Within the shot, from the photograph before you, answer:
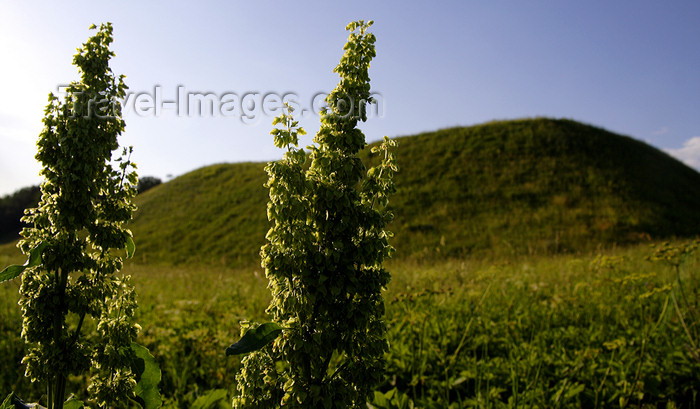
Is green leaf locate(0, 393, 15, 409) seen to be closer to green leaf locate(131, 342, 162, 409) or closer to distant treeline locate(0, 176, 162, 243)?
green leaf locate(131, 342, 162, 409)

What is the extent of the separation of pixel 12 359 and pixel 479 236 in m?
25.6

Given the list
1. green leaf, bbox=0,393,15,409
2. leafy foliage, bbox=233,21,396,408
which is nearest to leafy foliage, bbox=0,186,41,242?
green leaf, bbox=0,393,15,409

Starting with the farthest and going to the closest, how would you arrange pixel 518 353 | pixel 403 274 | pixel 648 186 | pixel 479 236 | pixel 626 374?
pixel 648 186 → pixel 479 236 → pixel 403 274 → pixel 518 353 → pixel 626 374

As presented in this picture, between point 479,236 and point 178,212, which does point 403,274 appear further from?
point 178,212

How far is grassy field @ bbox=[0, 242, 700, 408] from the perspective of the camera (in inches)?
161

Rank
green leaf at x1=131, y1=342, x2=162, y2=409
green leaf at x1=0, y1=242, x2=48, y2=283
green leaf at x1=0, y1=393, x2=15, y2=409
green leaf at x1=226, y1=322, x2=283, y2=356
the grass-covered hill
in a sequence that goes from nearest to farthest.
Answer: green leaf at x1=226, y1=322, x2=283, y2=356, green leaf at x1=0, y1=242, x2=48, y2=283, green leaf at x1=0, y1=393, x2=15, y2=409, green leaf at x1=131, y1=342, x2=162, y2=409, the grass-covered hill

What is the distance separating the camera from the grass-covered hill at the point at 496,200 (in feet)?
89.9

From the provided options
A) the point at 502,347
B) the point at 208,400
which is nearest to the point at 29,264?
the point at 208,400

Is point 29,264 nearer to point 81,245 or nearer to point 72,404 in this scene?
point 81,245

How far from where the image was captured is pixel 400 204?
Answer: 1340 inches

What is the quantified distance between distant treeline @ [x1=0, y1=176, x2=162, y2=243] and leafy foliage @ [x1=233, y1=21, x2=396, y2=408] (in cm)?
6440

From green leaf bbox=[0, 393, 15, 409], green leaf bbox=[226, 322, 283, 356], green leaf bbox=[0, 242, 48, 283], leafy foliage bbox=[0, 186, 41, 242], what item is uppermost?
leafy foliage bbox=[0, 186, 41, 242]

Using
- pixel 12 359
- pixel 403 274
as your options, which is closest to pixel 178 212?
pixel 403 274

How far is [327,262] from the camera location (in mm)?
1908
